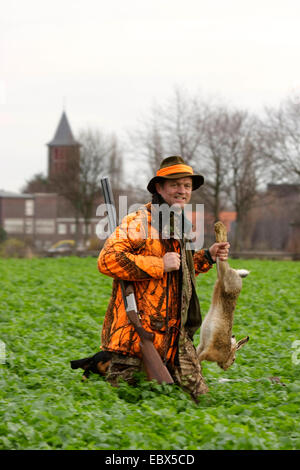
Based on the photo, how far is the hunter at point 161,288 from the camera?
19.7 ft

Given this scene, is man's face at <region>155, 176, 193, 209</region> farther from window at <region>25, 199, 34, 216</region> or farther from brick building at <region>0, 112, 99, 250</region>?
window at <region>25, 199, 34, 216</region>

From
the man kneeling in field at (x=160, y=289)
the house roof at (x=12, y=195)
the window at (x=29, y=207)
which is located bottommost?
the man kneeling in field at (x=160, y=289)

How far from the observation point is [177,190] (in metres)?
6.11

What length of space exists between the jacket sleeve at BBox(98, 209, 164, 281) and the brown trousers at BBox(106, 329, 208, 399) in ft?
2.19

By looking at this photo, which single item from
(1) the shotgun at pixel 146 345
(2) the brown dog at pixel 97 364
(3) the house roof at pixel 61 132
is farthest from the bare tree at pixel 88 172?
(1) the shotgun at pixel 146 345

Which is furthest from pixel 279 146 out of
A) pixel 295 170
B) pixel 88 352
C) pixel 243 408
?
pixel 243 408

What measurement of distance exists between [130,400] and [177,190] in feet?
6.03

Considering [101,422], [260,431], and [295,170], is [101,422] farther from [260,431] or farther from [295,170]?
[295,170]

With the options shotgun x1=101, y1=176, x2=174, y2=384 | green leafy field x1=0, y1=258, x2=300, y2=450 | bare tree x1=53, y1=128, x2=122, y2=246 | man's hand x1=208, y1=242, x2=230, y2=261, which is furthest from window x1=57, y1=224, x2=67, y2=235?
shotgun x1=101, y1=176, x2=174, y2=384

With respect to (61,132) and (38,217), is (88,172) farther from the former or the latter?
(61,132)

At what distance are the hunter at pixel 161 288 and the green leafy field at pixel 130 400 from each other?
0.78 feet

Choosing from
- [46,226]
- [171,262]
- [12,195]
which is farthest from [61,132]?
[171,262]

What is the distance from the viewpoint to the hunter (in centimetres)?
600

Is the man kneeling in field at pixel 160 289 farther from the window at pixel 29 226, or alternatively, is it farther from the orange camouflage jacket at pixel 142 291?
the window at pixel 29 226
